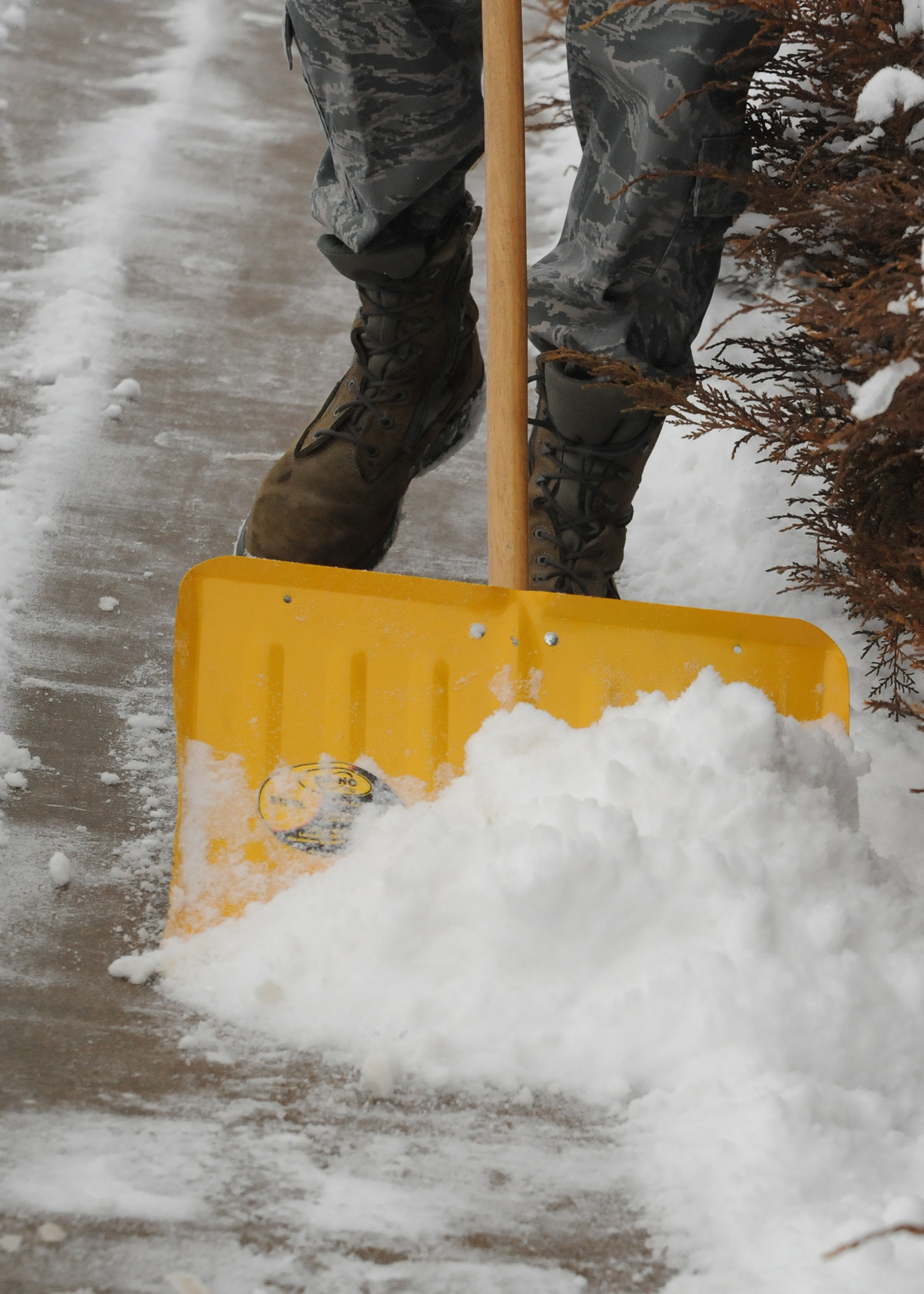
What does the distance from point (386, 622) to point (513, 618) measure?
0.16m

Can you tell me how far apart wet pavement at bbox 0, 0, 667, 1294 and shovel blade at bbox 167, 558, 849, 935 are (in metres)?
0.21

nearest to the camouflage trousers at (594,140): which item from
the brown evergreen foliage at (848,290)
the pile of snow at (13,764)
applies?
the brown evergreen foliage at (848,290)

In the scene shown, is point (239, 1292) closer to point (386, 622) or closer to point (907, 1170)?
point (907, 1170)

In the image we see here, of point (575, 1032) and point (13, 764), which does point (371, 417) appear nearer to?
point (13, 764)

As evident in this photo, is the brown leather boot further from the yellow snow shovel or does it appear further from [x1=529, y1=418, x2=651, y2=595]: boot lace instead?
the yellow snow shovel

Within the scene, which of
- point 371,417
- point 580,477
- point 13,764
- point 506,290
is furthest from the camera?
point 371,417

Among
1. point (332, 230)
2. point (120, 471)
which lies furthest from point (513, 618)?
point (120, 471)

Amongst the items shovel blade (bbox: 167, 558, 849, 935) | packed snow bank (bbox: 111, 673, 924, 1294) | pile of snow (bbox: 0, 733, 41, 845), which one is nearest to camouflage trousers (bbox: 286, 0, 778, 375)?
shovel blade (bbox: 167, 558, 849, 935)

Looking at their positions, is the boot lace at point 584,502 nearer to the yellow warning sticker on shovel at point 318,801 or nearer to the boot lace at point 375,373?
the boot lace at point 375,373

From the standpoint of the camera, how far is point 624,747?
140cm

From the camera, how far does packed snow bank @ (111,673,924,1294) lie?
3.80 feet

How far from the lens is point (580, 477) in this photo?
1.88 m

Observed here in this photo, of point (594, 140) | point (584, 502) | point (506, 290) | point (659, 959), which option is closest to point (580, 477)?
point (584, 502)

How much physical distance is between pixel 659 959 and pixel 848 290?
748 mm
